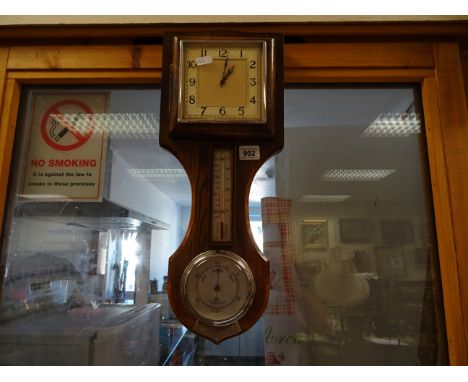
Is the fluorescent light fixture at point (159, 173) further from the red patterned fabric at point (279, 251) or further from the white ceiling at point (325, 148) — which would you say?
the red patterned fabric at point (279, 251)

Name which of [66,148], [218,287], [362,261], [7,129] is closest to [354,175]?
[362,261]

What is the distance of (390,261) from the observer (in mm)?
814

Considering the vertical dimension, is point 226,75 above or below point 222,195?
above

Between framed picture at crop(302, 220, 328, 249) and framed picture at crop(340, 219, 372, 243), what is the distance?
4 centimetres

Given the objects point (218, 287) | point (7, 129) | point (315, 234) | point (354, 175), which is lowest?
point (218, 287)

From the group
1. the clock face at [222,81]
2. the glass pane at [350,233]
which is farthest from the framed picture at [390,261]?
the clock face at [222,81]

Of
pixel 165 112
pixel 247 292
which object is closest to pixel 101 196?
pixel 165 112

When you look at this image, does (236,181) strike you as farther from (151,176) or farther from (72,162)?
(72,162)

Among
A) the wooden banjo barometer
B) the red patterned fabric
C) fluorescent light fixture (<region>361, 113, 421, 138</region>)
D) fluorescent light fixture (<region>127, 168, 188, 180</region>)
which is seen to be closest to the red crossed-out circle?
fluorescent light fixture (<region>127, 168, 188, 180</region>)

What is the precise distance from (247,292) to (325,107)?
1.81 feet

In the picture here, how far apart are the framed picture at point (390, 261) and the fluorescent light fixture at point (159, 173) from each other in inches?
21.4

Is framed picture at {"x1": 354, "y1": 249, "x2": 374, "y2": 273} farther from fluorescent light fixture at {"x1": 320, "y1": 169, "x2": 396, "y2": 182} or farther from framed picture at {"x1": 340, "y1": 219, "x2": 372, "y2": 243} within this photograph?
fluorescent light fixture at {"x1": 320, "y1": 169, "x2": 396, "y2": 182}

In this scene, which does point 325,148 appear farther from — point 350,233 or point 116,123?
point 116,123

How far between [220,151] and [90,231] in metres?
0.43
